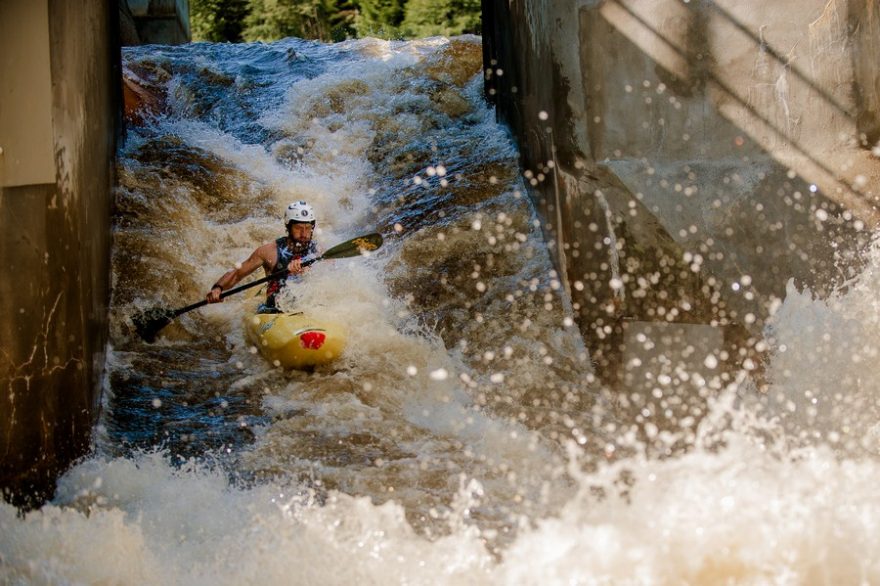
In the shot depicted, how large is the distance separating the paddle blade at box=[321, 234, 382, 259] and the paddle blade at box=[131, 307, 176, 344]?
4.22 ft

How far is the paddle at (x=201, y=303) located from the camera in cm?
827

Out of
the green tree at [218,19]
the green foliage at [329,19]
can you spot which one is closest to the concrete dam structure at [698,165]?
the green foliage at [329,19]

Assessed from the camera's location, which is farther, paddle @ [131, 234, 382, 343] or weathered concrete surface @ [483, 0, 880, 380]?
paddle @ [131, 234, 382, 343]

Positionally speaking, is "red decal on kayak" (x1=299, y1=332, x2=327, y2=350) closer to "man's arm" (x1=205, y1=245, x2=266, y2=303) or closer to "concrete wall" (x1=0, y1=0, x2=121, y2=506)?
"man's arm" (x1=205, y1=245, x2=266, y2=303)

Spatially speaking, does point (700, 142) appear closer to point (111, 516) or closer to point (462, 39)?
point (111, 516)

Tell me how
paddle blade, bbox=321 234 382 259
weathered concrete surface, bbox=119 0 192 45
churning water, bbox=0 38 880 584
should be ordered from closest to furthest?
churning water, bbox=0 38 880 584 → paddle blade, bbox=321 234 382 259 → weathered concrete surface, bbox=119 0 192 45

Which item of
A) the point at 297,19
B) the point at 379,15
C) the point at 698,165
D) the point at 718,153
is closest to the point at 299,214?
the point at 698,165

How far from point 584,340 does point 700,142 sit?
1565mm

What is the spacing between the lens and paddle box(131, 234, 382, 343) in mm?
8273

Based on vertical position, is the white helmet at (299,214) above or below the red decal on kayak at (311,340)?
above

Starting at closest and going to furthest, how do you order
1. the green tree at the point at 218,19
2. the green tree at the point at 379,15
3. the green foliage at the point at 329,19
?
1. the green foliage at the point at 329,19
2. the green tree at the point at 379,15
3. the green tree at the point at 218,19

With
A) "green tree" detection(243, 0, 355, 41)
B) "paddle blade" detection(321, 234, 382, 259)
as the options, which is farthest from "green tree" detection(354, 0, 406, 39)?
"paddle blade" detection(321, 234, 382, 259)

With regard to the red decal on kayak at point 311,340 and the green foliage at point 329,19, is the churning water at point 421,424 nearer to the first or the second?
the red decal on kayak at point 311,340

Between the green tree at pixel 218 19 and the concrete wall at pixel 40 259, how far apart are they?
76.8 feet
